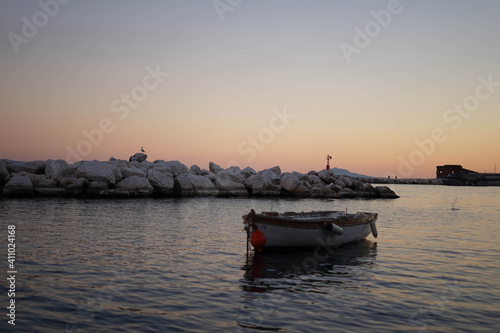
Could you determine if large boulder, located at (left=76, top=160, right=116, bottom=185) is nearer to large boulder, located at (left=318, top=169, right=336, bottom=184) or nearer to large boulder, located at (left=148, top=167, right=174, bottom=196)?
large boulder, located at (left=148, top=167, right=174, bottom=196)

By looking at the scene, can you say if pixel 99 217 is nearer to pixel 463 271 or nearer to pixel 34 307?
pixel 34 307

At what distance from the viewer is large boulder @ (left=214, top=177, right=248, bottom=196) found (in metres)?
56.7

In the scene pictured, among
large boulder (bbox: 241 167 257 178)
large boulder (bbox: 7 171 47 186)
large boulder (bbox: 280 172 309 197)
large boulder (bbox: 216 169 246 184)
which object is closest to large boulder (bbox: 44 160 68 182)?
large boulder (bbox: 7 171 47 186)

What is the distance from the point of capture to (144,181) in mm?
48781

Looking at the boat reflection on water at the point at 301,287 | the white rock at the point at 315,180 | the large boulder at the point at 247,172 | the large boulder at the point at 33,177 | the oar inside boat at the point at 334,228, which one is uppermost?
the large boulder at the point at 247,172

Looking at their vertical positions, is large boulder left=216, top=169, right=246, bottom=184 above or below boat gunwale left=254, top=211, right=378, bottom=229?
above

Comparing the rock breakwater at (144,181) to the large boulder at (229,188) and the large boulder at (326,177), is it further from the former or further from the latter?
the large boulder at (326,177)

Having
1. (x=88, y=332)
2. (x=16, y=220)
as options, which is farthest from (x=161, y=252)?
(x=16, y=220)

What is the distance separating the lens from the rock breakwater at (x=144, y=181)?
45.5 meters

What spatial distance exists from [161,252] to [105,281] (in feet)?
16.6

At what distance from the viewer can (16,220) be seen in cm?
2562

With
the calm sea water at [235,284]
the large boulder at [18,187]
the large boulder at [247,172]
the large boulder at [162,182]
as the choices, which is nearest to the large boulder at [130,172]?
the large boulder at [162,182]

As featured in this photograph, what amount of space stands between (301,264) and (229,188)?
134 ft

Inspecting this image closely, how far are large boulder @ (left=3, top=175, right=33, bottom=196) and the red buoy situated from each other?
34.1 m
